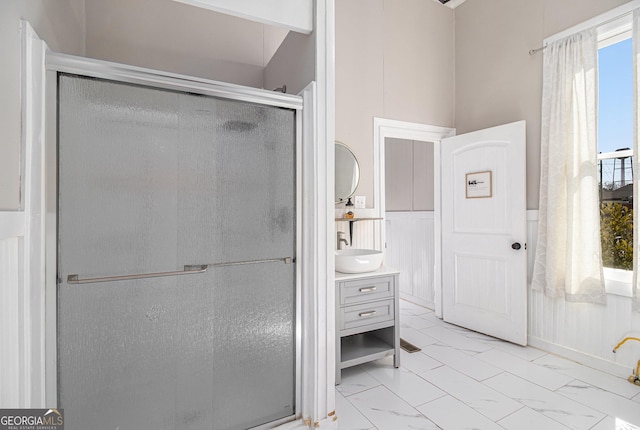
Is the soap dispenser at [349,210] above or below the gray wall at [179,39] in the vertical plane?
below

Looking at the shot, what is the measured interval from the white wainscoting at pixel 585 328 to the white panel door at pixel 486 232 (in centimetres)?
12

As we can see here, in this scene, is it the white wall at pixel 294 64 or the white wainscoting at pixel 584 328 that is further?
the white wainscoting at pixel 584 328

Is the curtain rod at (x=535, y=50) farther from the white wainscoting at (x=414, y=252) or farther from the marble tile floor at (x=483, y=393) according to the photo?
the marble tile floor at (x=483, y=393)

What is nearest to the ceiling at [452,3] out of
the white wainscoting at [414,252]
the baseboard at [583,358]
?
the white wainscoting at [414,252]

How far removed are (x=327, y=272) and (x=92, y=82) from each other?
1333 mm

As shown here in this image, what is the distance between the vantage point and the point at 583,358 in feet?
7.91

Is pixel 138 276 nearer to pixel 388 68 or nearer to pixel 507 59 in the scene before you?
pixel 388 68

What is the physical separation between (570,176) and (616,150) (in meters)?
0.36

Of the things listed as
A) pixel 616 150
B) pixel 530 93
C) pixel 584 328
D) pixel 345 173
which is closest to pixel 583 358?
pixel 584 328

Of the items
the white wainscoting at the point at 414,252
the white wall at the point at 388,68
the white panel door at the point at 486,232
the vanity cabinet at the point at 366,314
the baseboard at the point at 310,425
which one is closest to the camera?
the baseboard at the point at 310,425

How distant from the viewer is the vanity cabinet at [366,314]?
214 centimetres

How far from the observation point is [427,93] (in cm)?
329

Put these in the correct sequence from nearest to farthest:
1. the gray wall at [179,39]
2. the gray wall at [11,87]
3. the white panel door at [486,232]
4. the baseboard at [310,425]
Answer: the gray wall at [11,87]
the baseboard at [310,425]
the gray wall at [179,39]
the white panel door at [486,232]

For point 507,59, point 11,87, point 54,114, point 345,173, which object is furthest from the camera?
point 507,59
